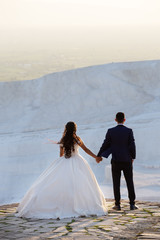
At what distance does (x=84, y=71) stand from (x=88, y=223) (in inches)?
1085

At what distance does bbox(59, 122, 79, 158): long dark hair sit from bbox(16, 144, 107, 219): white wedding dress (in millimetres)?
Result: 122

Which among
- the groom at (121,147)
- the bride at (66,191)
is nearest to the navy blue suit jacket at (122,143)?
the groom at (121,147)

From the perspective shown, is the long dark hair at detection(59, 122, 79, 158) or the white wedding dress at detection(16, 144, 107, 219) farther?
the long dark hair at detection(59, 122, 79, 158)

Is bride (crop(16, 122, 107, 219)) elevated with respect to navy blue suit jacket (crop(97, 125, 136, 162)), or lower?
lower

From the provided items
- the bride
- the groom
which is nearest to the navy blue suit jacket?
the groom

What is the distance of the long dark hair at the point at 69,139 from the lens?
655 centimetres

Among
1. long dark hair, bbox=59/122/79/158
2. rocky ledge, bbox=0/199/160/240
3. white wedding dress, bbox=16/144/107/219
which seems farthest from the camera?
long dark hair, bbox=59/122/79/158

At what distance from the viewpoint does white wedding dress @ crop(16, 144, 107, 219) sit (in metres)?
6.33

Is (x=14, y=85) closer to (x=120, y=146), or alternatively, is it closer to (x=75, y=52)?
(x=120, y=146)

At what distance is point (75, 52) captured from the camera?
441ft

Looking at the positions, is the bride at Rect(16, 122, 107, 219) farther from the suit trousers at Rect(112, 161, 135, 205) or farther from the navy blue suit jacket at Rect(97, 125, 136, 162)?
the navy blue suit jacket at Rect(97, 125, 136, 162)

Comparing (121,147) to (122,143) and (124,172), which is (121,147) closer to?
(122,143)

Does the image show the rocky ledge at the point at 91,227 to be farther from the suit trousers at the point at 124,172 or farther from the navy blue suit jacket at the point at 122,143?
the navy blue suit jacket at the point at 122,143

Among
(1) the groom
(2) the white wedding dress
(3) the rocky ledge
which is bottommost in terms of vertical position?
(3) the rocky ledge
